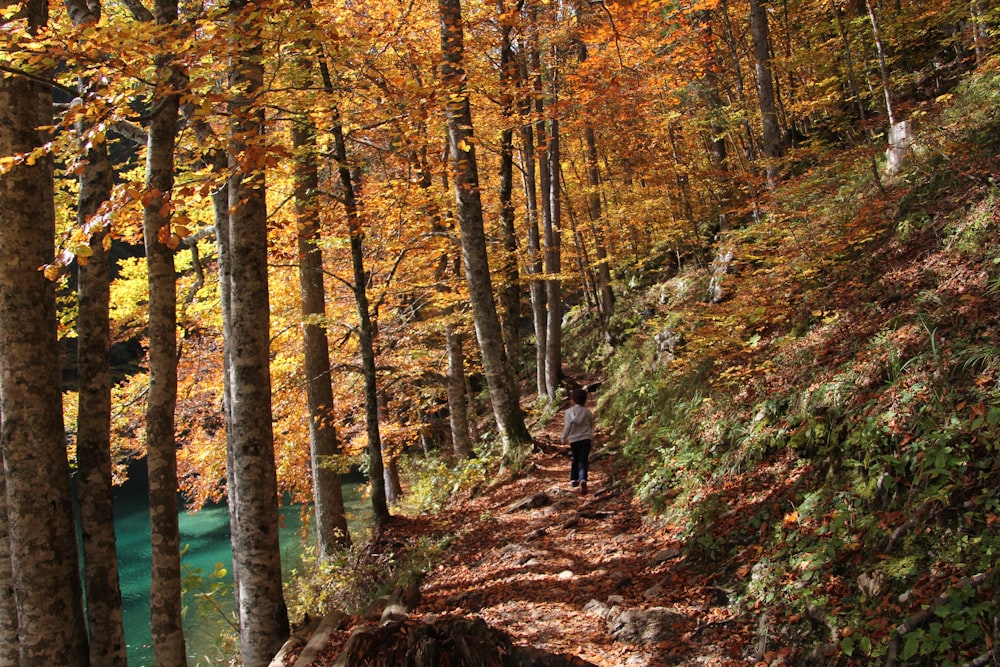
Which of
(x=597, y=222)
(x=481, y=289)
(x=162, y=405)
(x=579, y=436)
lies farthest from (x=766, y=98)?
(x=162, y=405)

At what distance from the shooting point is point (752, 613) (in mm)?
4113

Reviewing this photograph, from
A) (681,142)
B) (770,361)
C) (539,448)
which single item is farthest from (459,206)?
(681,142)

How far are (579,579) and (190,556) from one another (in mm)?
20947

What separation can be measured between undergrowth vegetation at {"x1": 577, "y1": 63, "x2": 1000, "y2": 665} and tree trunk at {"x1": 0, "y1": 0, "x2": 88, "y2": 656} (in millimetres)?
4786

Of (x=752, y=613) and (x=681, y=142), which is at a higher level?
(x=681, y=142)

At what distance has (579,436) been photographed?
8.34 meters

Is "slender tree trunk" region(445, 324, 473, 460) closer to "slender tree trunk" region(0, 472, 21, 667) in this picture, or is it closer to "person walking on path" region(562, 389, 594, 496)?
"person walking on path" region(562, 389, 594, 496)

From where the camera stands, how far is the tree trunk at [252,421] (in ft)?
17.3

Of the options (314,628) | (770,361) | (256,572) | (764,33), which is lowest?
(314,628)

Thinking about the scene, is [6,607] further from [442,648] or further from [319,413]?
[319,413]

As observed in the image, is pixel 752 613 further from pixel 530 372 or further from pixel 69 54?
pixel 530 372

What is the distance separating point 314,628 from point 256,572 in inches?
27.0

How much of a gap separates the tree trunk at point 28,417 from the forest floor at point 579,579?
1947 mm

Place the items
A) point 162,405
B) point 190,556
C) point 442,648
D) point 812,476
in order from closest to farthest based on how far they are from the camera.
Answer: point 442,648 < point 812,476 < point 162,405 < point 190,556
